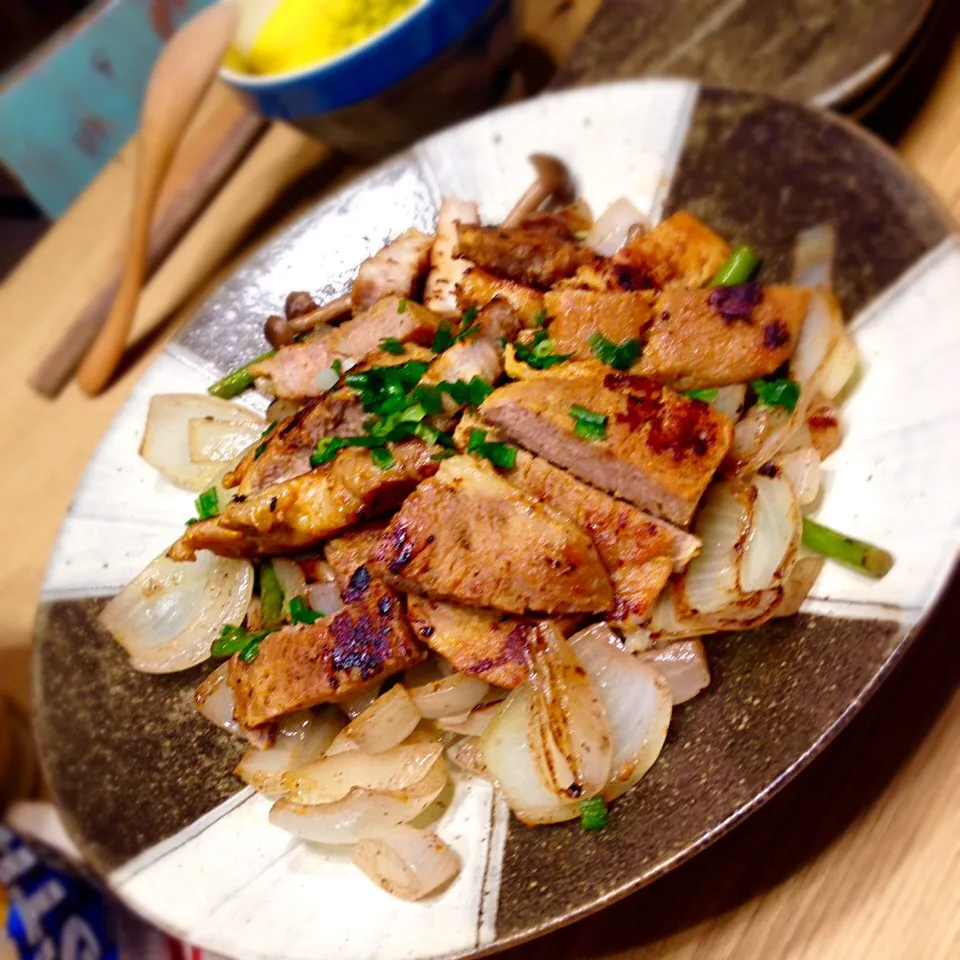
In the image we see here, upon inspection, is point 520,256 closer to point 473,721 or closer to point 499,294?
point 499,294

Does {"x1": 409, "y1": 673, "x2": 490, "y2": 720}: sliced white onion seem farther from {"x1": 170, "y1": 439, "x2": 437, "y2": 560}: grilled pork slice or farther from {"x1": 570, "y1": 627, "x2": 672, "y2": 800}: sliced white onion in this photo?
{"x1": 170, "y1": 439, "x2": 437, "y2": 560}: grilled pork slice

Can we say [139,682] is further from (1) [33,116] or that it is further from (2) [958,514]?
(1) [33,116]

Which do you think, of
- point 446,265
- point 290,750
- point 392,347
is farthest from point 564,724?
point 446,265

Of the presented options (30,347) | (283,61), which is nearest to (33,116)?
(30,347)

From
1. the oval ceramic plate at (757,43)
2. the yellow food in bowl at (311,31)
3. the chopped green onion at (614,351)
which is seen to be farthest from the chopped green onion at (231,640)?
the oval ceramic plate at (757,43)

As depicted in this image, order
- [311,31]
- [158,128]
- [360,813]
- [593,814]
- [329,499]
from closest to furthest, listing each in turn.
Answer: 1. [593,814]
2. [360,813]
3. [329,499]
4. [311,31]
5. [158,128]

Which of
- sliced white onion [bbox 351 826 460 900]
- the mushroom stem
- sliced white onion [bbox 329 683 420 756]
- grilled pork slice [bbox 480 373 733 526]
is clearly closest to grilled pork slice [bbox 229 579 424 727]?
sliced white onion [bbox 329 683 420 756]
